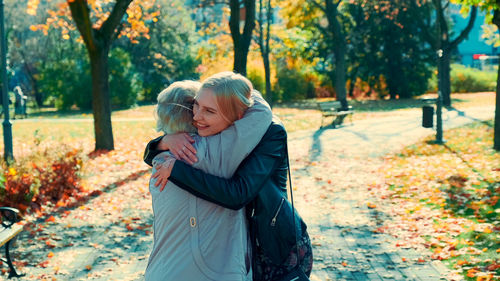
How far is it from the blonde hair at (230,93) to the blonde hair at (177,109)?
0.33 feet

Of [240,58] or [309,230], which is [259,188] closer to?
[309,230]

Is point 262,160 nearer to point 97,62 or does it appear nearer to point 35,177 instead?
point 35,177

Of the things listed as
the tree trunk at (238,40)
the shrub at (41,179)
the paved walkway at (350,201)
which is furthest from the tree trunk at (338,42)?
the shrub at (41,179)

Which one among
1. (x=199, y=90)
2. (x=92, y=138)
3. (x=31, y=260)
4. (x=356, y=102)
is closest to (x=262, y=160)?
(x=199, y=90)

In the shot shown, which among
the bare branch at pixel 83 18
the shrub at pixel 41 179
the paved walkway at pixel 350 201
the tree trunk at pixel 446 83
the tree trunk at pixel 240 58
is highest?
the bare branch at pixel 83 18

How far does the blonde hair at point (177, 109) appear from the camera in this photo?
2311mm

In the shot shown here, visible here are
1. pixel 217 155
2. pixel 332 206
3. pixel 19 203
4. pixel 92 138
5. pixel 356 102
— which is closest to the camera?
pixel 217 155

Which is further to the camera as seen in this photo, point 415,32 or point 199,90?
point 415,32

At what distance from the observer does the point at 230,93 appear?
7.36ft

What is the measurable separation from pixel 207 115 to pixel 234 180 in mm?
245

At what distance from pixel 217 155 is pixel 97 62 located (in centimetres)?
1334

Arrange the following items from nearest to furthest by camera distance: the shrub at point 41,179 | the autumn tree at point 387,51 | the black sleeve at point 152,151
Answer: the black sleeve at point 152,151 < the shrub at point 41,179 < the autumn tree at point 387,51

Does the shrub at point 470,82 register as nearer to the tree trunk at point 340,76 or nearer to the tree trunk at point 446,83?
the tree trunk at point 446,83

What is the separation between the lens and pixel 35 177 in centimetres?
886
